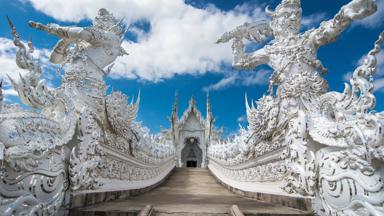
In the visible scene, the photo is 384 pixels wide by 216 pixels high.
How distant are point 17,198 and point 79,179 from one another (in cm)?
109

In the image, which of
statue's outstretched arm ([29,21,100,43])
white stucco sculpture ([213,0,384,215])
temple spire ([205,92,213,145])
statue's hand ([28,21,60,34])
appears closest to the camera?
white stucco sculpture ([213,0,384,215])

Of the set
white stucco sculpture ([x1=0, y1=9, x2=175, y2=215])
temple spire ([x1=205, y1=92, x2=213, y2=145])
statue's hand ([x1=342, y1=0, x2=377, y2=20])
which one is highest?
temple spire ([x1=205, y1=92, x2=213, y2=145])

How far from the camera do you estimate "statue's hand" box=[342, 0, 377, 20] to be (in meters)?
3.56

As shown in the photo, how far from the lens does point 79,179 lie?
3.47 meters

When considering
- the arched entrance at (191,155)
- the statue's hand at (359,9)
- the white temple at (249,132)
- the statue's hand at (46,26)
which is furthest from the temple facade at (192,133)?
the statue's hand at (359,9)

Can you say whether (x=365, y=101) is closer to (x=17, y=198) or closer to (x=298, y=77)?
(x=298, y=77)

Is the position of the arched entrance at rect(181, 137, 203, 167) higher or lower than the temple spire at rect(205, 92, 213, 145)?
lower

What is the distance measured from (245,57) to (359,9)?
7.88ft

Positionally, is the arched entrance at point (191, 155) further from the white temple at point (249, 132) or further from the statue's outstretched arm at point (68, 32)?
the statue's outstretched arm at point (68, 32)

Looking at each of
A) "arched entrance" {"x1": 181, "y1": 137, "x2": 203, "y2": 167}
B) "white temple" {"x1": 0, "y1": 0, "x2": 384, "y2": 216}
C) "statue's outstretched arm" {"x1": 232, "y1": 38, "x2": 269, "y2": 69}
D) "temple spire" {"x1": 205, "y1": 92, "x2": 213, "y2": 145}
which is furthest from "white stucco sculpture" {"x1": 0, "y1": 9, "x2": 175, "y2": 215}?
"arched entrance" {"x1": 181, "y1": 137, "x2": 203, "y2": 167}

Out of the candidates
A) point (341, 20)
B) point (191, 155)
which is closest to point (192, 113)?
point (191, 155)

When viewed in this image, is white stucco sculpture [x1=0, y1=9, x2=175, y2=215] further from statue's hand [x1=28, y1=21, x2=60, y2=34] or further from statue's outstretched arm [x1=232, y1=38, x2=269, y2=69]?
statue's outstretched arm [x1=232, y1=38, x2=269, y2=69]

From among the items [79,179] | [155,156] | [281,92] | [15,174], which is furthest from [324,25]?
[155,156]

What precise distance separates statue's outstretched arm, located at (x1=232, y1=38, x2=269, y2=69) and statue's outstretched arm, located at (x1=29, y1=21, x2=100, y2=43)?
118 inches
